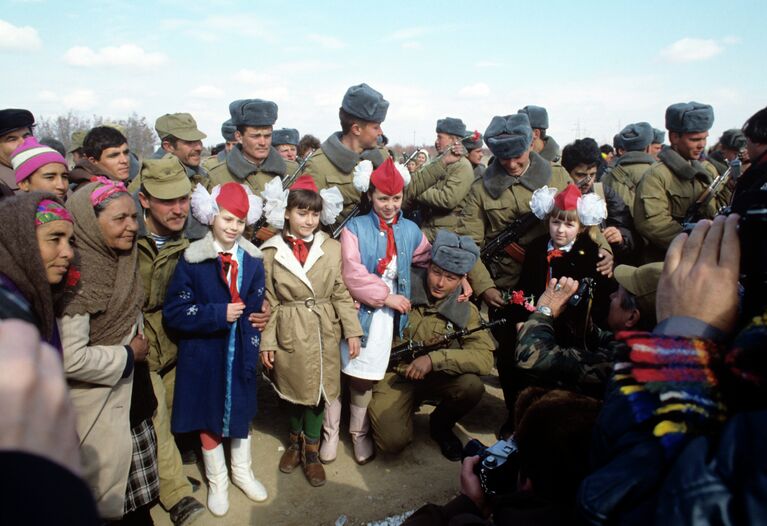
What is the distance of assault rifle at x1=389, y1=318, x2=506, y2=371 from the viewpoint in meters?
4.04

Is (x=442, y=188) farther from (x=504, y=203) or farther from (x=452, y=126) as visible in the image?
(x=452, y=126)

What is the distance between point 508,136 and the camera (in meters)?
4.58

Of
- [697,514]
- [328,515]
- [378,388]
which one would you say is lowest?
[328,515]

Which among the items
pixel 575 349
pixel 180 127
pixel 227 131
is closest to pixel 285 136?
pixel 227 131

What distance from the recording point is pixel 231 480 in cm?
377

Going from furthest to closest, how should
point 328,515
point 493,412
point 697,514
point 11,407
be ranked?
point 493,412 → point 328,515 → point 697,514 → point 11,407

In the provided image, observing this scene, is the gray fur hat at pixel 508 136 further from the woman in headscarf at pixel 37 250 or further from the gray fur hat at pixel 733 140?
the gray fur hat at pixel 733 140

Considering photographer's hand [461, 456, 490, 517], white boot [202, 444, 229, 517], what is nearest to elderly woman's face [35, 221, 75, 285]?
white boot [202, 444, 229, 517]

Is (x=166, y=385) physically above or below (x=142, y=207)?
below

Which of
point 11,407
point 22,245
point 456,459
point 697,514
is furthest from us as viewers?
point 456,459

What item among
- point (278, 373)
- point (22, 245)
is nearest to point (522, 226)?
point (278, 373)

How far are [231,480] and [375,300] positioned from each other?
5.56ft

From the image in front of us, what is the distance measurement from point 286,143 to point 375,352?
21.9 ft

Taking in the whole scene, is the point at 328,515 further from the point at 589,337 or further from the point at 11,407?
the point at 11,407
